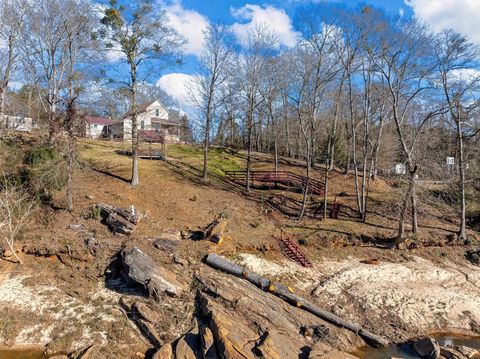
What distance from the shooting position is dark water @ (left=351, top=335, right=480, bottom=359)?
11.4 m

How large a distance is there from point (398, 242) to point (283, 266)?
7.32 m

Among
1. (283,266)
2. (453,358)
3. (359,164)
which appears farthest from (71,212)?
(359,164)

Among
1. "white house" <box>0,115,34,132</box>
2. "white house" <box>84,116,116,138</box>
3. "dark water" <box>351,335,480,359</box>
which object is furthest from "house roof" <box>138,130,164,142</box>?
"dark water" <box>351,335,480,359</box>

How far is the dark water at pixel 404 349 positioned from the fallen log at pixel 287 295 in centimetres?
28

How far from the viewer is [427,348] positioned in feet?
37.3

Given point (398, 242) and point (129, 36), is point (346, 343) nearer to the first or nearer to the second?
point (398, 242)

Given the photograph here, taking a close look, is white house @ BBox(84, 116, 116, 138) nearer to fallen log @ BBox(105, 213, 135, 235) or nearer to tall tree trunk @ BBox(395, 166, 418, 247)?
fallen log @ BBox(105, 213, 135, 235)

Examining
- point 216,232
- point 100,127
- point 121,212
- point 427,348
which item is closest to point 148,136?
point 121,212

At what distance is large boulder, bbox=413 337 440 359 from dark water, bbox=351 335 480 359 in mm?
184

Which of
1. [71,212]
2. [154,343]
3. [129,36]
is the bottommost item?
[154,343]

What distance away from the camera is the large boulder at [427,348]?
11172 millimetres

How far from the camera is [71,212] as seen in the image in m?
17.6

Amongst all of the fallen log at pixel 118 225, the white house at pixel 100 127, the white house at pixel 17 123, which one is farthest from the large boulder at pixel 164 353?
the white house at pixel 100 127

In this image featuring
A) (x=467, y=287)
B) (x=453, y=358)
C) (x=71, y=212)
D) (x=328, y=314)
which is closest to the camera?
(x=453, y=358)
